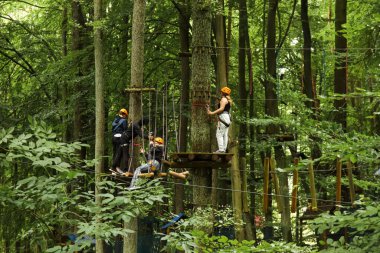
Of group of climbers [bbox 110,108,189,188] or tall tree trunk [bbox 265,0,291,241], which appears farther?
tall tree trunk [bbox 265,0,291,241]

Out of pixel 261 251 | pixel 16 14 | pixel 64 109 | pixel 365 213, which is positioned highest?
pixel 16 14

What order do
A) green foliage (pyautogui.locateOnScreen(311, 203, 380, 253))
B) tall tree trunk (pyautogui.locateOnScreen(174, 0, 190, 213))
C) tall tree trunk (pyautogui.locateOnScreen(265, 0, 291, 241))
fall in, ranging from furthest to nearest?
tall tree trunk (pyautogui.locateOnScreen(174, 0, 190, 213))
tall tree trunk (pyautogui.locateOnScreen(265, 0, 291, 241))
green foliage (pyautogui.locateOnScreen(311, 203, 380, 253))

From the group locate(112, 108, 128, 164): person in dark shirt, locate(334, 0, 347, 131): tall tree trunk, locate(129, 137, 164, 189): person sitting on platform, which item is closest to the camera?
locate(129, 137, 164, 189): person sitting on platform

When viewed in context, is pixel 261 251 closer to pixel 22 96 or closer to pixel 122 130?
pixel 122 130

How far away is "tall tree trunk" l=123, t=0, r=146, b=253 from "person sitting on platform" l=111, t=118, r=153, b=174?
0.16 m

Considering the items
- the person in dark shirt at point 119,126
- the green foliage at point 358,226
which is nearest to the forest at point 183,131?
the green foliage at point 358,226

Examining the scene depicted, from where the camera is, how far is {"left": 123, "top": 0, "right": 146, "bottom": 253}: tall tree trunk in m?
11.6

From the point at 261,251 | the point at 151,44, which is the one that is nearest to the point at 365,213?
the point at 261,251

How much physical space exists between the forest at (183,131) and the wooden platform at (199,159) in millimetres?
30

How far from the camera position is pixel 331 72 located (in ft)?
76.2

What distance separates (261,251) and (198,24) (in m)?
5.67

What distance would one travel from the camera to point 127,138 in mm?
12430

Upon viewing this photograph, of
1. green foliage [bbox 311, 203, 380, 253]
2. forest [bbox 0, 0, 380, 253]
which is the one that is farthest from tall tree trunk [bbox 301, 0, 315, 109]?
green foliage [bbox 311, 203, 380, 253]

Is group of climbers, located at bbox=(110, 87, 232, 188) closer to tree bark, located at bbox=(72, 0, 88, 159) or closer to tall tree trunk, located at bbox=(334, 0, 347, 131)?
tall tree trunk, located at bbox=(334, 0, 347, 131)
